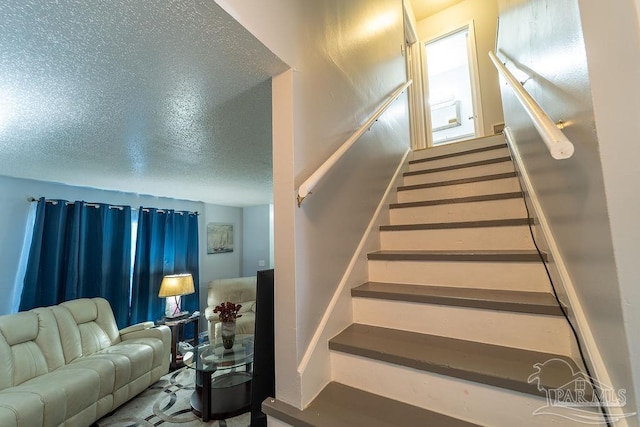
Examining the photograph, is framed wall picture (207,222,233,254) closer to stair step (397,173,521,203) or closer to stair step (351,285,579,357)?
stair step (397,173,521,203)

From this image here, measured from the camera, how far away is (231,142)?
1872mm

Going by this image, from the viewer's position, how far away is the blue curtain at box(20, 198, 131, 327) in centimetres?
273

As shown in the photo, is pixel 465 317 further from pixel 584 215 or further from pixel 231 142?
pixel 231 142

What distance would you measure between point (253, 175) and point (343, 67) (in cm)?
165

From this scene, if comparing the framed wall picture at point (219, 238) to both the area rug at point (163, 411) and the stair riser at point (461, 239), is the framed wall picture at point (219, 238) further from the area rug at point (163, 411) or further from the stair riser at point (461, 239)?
the stair riser at point (461, 239)

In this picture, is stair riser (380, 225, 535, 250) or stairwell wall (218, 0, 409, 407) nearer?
stairwell wall (218, 0, 409, 407)

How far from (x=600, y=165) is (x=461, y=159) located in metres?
1.87

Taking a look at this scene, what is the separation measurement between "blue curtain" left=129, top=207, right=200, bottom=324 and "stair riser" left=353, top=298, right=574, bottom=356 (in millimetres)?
3487

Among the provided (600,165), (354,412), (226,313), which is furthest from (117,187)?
(600,165)

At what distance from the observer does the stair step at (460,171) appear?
2.00 meters

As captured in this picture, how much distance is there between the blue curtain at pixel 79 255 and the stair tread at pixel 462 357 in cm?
334

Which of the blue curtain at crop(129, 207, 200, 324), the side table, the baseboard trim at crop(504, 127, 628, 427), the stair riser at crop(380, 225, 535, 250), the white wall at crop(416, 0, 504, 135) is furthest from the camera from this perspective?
the blue curtain at crop(129, 207, 200, 324)

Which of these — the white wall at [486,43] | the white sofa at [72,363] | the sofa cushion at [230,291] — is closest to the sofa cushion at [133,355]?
the white sofa at [72,363]

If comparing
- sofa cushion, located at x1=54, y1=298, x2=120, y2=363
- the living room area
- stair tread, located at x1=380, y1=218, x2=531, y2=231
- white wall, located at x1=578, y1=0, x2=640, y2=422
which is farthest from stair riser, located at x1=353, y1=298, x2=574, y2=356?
sofa cushion, located at x1=54, y1=298, x2=120, y2=363
